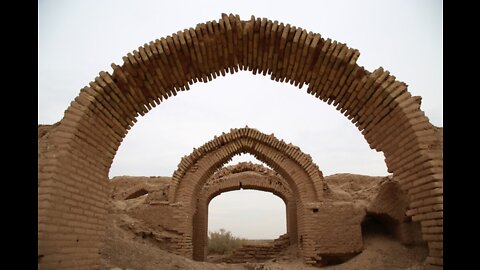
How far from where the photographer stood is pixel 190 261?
10.8 meters

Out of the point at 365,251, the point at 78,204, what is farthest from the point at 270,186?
the point at 78,204

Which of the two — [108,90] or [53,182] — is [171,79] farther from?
[53,182]

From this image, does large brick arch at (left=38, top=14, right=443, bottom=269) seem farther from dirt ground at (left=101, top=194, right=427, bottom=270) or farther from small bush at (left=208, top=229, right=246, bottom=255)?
small bush at (left=208, top=229, right=246, bottom=255)

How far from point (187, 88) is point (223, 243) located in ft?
61.7

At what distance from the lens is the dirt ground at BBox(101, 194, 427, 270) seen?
8.41m

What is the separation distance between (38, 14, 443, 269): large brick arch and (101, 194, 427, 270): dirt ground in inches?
115

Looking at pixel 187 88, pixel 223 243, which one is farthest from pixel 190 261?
pixel 223 243

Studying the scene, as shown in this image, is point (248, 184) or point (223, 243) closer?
point (248, 184)

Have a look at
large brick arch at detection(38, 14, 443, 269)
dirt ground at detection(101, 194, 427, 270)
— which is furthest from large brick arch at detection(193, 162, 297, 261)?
large brick arch at detection(38, 14, 443, 269)

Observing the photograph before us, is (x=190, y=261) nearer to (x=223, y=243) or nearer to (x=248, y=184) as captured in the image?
(x=248, y=184)

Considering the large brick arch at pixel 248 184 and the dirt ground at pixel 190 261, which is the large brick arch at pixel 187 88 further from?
the large brick arch at pixel 248 184

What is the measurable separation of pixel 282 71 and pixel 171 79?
1.85m

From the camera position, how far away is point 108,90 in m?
5.23

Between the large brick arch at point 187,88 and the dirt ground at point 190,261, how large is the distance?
2.92 meters
